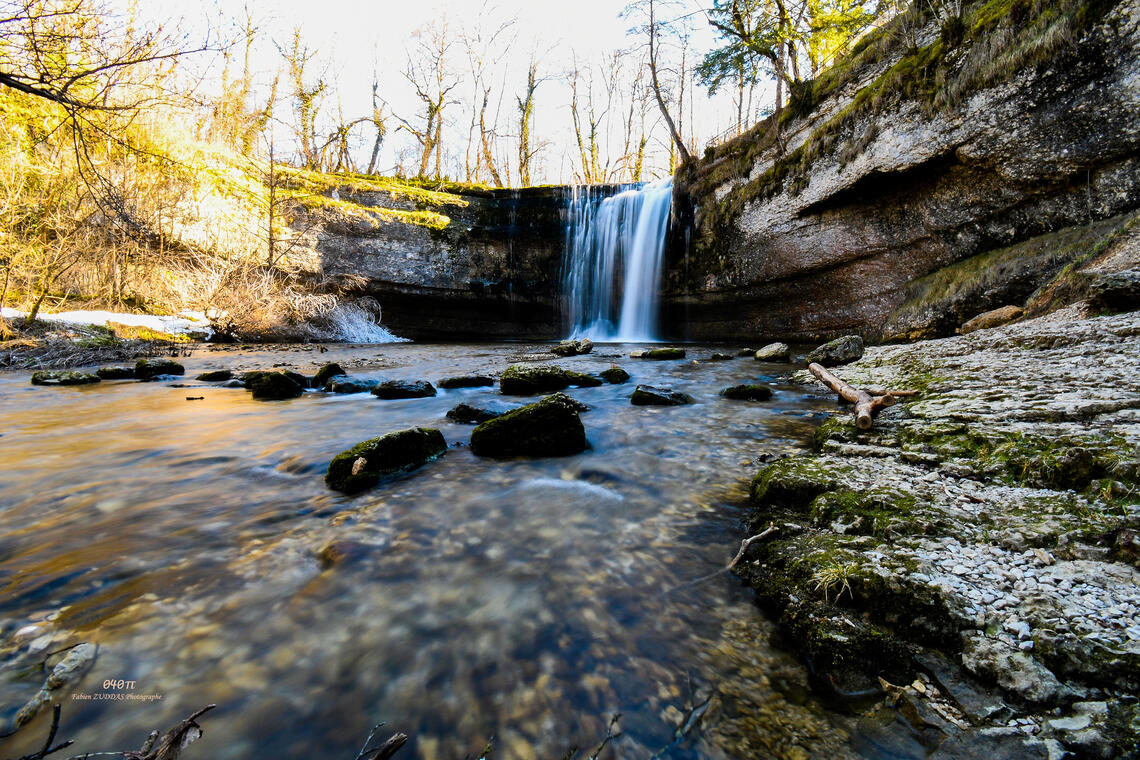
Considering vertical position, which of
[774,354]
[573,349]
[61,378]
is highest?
[774,354]

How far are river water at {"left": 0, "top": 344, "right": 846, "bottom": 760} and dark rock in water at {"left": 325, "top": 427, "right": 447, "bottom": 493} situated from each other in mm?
121

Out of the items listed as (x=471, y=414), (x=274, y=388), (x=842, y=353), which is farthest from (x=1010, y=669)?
(x=842, y=353)

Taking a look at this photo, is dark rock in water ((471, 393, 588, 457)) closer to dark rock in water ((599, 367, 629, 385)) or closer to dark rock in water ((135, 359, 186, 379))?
dark rock in water ((599, 367, 629, 385))

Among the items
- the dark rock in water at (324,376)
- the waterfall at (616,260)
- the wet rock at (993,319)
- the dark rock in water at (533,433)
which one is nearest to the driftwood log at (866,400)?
the dark rock in water at (533,433)

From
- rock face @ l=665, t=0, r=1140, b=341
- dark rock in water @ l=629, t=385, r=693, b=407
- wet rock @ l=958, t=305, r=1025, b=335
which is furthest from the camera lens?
rock face @ l=665, t=0, r=1140, b=341

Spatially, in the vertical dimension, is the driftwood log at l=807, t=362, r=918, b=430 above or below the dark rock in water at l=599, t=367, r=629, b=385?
above

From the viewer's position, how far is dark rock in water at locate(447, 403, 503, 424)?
468 cm

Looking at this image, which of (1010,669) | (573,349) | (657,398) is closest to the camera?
(1010,669)

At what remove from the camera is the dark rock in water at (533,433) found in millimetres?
3629

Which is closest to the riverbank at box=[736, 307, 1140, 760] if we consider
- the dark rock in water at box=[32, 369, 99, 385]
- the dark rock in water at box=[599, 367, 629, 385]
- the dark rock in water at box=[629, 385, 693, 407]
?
the dark rock in water at box=[629, 385, 693, 407]

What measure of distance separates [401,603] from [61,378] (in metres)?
8.37

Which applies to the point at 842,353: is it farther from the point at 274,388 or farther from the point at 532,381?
the point at 274,388

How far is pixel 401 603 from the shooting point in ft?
5.89

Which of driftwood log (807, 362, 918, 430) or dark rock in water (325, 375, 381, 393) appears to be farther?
dark rock in water (325, 375, 381, 393)
